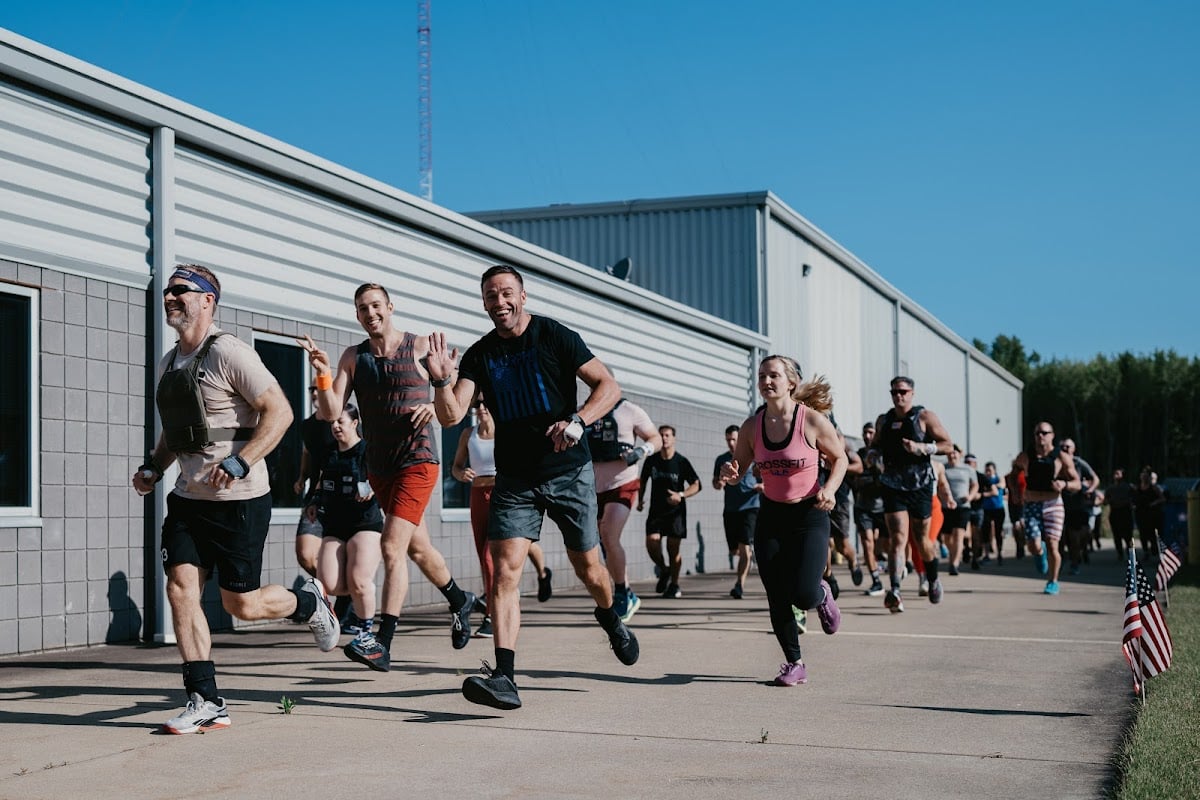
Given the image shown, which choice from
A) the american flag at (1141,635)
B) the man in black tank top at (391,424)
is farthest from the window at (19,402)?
the american flag at (1141,635)

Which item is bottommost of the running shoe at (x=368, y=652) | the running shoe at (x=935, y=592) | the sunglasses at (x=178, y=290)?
the running shoe at (x=935, y=592)

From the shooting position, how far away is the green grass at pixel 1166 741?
186 inches

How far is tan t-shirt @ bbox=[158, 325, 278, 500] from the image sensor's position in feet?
19.6

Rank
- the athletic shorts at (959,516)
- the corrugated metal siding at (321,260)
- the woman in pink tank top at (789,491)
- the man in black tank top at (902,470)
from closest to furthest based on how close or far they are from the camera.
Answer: the woman in pink tank top at (789,491)
the corrugated metal siding at (321,260)
the man in black tank top at (902,470)
the athletic shorts at (959,516)

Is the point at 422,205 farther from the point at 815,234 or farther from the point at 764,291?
the point at 815,234

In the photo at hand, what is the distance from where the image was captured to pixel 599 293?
1858 cm

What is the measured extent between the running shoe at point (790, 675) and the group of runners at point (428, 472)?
1 cm

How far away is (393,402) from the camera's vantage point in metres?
7.88

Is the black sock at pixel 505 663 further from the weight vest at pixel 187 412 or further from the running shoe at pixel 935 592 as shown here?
the running shoe at pixel 935 592

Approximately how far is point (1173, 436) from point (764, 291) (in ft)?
250

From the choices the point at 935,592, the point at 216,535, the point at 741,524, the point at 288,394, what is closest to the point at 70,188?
the point at 288,394

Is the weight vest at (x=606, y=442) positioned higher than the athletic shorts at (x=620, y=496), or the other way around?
the weight vest at (x=606, y=442)

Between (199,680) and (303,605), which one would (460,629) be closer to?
(303,605)

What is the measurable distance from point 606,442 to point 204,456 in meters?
5.68
